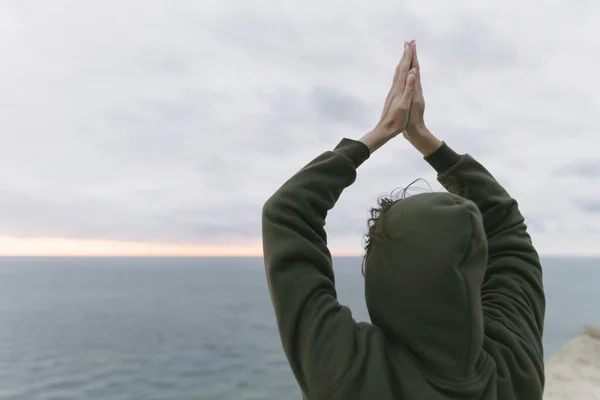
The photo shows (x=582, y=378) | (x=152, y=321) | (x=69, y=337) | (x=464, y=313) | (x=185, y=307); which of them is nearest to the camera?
(x=464, y=313)

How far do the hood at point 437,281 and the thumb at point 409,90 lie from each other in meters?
0.36

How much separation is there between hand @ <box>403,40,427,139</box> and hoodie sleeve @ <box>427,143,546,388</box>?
0.12 m

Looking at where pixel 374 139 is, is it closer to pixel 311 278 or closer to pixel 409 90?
pixel 409 90

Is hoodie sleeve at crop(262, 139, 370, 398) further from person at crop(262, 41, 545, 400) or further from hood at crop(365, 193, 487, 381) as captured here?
hood at crop(365, 193, 487, 381)

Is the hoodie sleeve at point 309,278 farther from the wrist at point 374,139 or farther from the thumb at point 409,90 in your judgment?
the thumb at point 409,90

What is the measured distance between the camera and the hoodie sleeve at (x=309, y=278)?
3.24 feet

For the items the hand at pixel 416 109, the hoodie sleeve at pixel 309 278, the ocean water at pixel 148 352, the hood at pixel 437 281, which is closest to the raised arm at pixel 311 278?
the hoodie sleeve at pixel 309 278

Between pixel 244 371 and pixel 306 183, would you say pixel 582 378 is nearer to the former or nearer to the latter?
pixel 306 183

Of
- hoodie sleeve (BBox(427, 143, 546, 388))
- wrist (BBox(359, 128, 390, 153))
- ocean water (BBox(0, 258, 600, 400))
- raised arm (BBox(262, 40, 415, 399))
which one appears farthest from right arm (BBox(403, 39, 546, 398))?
ocean water (BBox(0, 258, 600, 400))

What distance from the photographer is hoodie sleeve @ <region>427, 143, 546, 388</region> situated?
1.14 meters

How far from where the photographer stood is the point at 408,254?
38.5 inches

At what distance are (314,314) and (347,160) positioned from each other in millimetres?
387

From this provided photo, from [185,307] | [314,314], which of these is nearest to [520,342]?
[314,314]

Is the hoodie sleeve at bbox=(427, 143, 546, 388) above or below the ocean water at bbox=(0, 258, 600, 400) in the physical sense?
above
